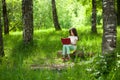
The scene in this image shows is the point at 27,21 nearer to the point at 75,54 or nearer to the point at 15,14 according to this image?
the point at 75,54

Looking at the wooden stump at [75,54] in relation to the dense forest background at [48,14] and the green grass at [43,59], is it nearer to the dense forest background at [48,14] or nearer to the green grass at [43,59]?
the green grass at [43,59]

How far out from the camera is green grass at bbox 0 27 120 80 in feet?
27.3

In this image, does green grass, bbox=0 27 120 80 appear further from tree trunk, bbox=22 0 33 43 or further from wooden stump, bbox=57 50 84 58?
tree trunk, bbox=22 0 33 43

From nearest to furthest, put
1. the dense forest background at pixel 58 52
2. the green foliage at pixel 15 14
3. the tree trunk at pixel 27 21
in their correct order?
the dense forest background at pixel 58 52 < the tree trunk at pixel 27 21 < the green foliage at pixel 15 14

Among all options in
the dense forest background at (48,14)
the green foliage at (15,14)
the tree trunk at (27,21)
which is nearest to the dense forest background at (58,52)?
the tree trunk at (27,21)

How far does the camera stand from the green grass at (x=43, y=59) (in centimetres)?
833

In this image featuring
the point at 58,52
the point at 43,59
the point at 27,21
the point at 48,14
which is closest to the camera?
the point at 43,59

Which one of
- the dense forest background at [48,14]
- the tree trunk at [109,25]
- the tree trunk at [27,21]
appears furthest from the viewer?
the dense forest background at [48,14]

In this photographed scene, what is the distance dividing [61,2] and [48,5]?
5580 millimetres

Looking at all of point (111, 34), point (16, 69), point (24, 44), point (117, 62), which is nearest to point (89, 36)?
point (24, 44)

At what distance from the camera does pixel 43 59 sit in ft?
47.8

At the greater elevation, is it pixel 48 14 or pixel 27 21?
pixel 27 21

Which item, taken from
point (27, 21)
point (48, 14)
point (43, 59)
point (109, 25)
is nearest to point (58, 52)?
point (43, 59)

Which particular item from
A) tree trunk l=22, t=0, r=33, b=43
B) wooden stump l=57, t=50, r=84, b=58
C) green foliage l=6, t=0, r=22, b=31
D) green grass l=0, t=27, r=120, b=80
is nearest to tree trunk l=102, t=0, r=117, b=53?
green grass l=0, t=27, r=120, b=80
